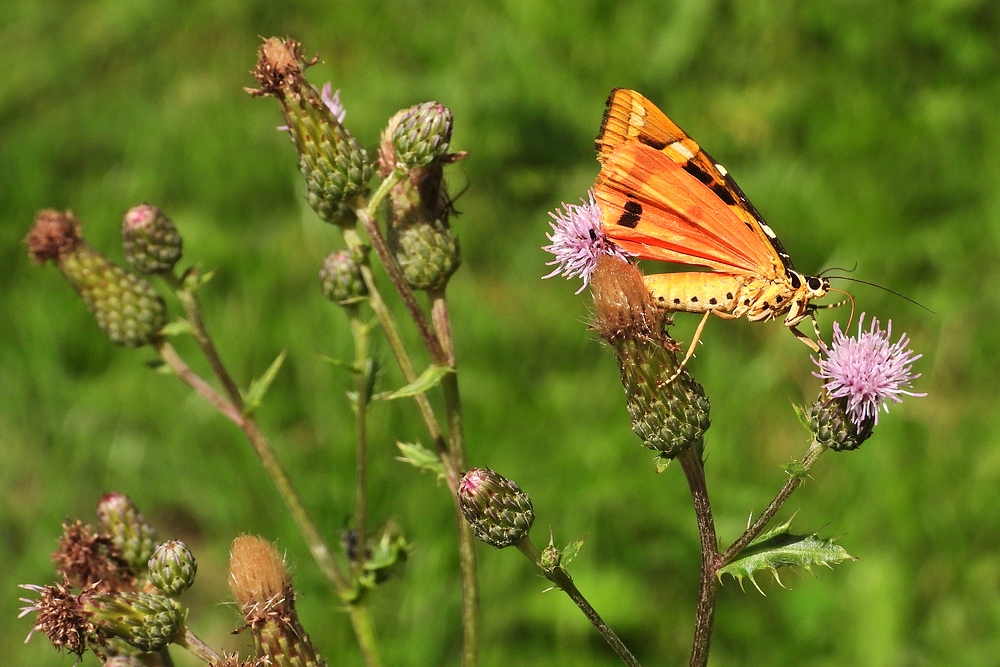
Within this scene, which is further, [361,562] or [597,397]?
[597,397]

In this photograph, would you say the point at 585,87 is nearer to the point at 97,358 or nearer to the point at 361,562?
the point at 97,358

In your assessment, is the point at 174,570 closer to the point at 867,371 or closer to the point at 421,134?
the point at 421,134

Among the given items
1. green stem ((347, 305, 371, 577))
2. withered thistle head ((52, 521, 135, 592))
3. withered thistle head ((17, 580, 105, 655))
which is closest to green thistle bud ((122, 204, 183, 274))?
green stem ((347, 305, 371, 577))

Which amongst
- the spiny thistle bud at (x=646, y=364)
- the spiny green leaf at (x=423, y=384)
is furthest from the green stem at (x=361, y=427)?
the spiny thistle bud at (x=646, y=364)

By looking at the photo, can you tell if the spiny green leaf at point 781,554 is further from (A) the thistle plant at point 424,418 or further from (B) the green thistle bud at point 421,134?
(B) the green thistle bud at point 421,134

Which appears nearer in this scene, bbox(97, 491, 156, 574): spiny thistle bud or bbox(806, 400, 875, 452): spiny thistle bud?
bbox(806, 400, 875, 452): spiny thistle bud

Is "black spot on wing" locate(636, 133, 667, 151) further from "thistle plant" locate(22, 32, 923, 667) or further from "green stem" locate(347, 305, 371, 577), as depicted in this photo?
"green stem" locate(347, 305, 371, 577)

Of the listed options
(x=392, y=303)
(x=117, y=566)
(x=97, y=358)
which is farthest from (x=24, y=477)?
(x=117, y=566)
